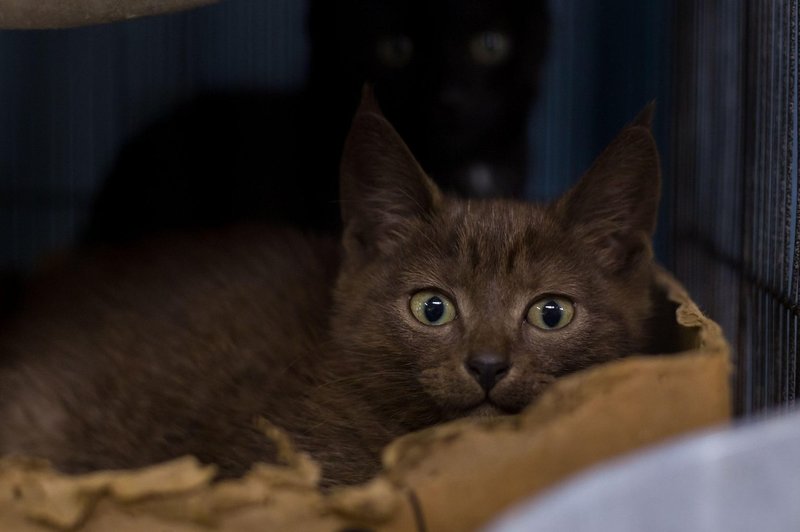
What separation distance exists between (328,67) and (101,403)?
1.22 m

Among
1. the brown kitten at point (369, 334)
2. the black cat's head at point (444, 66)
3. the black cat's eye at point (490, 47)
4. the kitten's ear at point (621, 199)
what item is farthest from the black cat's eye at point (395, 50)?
the kitten's ear at point (621, 199)

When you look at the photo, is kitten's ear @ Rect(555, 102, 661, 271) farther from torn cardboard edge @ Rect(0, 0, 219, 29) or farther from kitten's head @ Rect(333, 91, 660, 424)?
torn cardboard edge @ Rect(0, 0, 219, 29)

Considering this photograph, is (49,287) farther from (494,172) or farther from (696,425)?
(696,425)

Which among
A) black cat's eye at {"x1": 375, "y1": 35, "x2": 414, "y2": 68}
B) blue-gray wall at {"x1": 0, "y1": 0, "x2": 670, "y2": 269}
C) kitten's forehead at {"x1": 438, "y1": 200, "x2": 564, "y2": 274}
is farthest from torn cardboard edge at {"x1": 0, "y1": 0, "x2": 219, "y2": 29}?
blue-gray wall at {"x1": 0, "y1": 0, "x2": 670, "y2": 269}

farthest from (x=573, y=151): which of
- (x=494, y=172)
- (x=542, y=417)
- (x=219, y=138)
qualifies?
(x=542, y=417)

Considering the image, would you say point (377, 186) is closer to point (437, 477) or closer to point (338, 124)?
point (437, 477)

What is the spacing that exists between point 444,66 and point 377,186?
0.93 meters

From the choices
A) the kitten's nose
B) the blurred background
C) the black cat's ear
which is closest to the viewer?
the kitten's nose

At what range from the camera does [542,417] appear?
3.24ft

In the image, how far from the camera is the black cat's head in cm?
243

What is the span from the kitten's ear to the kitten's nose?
1.14ft

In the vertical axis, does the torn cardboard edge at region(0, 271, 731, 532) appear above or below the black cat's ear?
below

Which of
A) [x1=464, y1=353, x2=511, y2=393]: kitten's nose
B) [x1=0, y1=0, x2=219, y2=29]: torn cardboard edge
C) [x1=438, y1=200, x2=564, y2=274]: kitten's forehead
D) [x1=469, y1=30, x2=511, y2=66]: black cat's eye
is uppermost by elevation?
[x1=0, y1=0, x2=219, y2=29]: torn cardboard edge

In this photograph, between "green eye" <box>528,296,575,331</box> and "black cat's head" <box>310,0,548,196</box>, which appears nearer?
"green eye" <box>528,296,575,331</box>
